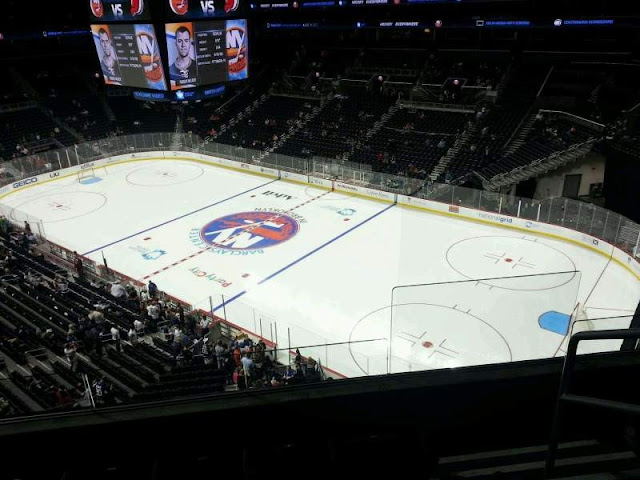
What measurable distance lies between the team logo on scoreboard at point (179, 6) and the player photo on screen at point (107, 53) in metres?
3.26

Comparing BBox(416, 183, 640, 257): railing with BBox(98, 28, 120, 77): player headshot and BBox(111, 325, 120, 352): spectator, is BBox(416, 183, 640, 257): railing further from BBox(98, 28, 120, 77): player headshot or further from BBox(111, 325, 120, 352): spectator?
BBox(111, 325, 120, 352): spectator

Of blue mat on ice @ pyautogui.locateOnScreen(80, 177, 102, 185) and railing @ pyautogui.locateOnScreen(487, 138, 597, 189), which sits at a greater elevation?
railing @ pyautogui.locateOnScreen(487, 138, 597, 189)

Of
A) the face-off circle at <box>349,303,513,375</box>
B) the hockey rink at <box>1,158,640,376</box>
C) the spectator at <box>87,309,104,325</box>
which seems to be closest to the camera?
the face-off circle at <box>349,303,513,375</box>

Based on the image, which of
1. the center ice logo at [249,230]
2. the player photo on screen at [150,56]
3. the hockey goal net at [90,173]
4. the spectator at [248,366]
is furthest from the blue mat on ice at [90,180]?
the spectator at [248,366]

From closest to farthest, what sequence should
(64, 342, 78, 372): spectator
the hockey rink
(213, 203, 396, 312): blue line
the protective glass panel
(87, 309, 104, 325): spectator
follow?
the protective glass panel → the hockey rink → (64, 342, 78, 372): spectator → (87, 309, 104, 325): spectator → (213, 203, 396, 312): blue line

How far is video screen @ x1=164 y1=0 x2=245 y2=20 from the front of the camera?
16484 mm

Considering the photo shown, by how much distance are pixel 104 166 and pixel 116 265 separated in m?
15.1

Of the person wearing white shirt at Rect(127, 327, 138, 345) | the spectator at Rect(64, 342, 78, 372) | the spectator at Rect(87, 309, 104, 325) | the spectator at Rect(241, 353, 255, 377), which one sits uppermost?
the spectator at Rect(241, 353, 255, 377)

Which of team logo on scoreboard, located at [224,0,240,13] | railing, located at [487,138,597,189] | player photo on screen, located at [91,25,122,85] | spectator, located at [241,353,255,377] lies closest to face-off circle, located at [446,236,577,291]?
railing, located at [487,138,597,189]

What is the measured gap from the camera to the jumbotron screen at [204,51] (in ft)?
55.9

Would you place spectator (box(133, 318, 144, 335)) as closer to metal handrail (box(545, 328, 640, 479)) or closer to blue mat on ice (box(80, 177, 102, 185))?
metal handrail (box(545, 328, 640, 479))

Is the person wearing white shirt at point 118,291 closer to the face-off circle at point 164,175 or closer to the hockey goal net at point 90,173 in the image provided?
the face-off circle at point 164,175

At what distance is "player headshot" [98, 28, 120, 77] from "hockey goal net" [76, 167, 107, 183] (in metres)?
9.95

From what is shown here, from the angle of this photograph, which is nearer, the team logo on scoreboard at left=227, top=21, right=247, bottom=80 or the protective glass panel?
the protective glass panel
